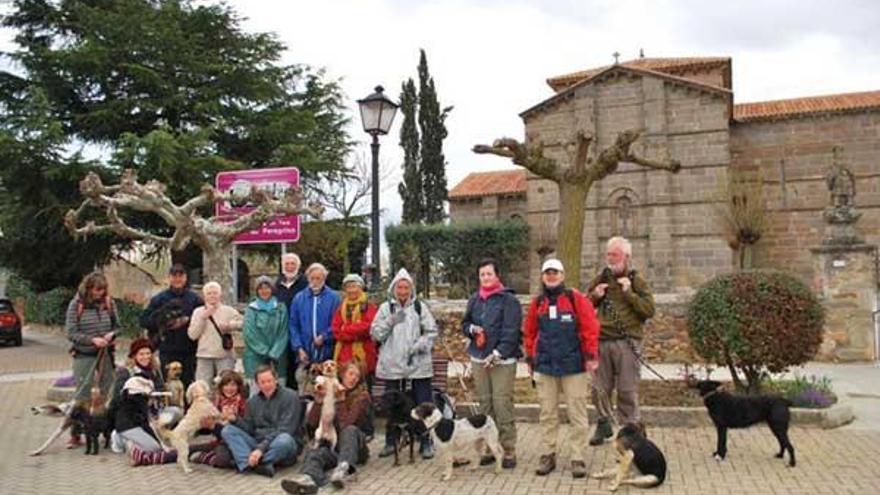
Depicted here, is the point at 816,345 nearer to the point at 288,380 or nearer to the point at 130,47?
the point at 288,380

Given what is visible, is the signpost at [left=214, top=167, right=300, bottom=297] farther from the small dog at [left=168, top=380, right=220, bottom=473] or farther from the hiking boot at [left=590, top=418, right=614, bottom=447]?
the hiking boot at [left=590, top=418, right=614, bottom=447]

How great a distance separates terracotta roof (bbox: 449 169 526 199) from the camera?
38.5 meters

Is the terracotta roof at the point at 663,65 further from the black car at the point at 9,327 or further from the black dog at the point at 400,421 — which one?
the black dog at the point at 400,421

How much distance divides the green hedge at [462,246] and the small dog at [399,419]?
27.4 meters

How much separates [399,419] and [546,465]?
54.5 inches

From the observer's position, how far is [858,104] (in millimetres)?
30578

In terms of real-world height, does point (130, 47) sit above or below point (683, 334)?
above

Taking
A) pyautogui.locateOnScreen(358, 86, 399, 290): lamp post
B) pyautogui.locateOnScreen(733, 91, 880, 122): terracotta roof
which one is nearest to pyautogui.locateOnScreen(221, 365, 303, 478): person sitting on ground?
pyautogui.locateOnScreen(358, 86, 399, 290): lamp post

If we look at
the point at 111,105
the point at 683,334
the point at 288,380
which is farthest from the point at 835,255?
the point at 111,105

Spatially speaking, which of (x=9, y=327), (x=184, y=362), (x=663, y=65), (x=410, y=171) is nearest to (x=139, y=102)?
(x=9, y=327)

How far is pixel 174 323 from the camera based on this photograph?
8109mm

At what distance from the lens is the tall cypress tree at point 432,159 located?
1559 inches

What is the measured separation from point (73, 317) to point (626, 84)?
29124 mm

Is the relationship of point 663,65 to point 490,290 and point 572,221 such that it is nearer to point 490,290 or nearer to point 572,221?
point 572,221
